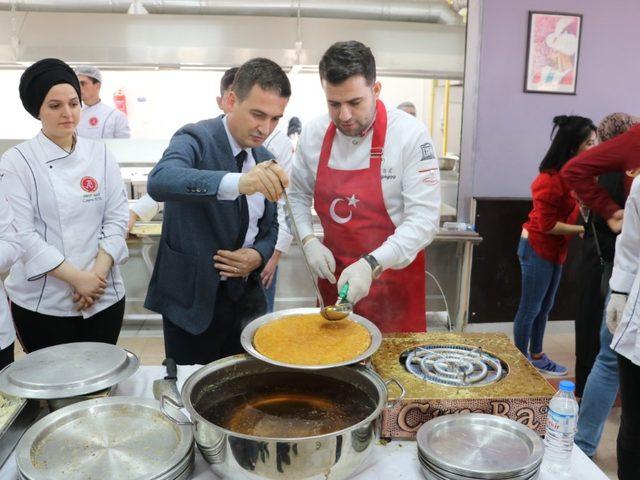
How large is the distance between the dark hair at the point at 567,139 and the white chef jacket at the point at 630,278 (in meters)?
1.41

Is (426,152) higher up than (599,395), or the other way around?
(426,152)

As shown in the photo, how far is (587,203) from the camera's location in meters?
2.62

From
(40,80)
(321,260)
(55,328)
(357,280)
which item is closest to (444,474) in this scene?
(357,280)

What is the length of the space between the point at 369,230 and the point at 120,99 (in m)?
4.11

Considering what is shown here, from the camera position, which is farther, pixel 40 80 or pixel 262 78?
pixel 40 80

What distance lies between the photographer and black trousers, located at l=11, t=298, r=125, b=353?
197 centimetres

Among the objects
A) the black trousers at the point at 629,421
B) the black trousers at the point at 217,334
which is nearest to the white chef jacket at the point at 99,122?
the black trousers at the point at 217,334

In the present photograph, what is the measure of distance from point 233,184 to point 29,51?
3490 mm

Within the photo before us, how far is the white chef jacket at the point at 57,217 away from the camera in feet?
6.11

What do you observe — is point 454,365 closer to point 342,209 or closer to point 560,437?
point 560,437

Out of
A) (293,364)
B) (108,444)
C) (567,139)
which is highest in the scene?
(567,139)

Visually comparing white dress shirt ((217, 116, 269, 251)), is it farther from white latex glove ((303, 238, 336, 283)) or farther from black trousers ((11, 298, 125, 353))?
black trousers ((11, 298, 125, 353))

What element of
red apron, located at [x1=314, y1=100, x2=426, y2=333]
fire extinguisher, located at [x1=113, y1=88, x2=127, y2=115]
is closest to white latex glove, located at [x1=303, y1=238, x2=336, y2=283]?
red apron, located at [x1=314, y1=100, x2=426, y2=333]

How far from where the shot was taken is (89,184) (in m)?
2.01
